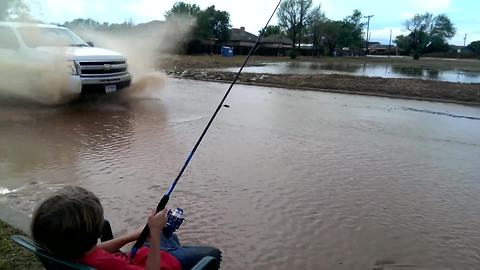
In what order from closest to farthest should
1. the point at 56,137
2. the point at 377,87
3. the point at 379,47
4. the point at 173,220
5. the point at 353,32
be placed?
1. the point at 173,220
2. the point at 56,137
3. the point at 377,87
4. the point at 353,32
5. the point at 379,47

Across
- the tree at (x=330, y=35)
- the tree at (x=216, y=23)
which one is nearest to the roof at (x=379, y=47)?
the tree at (x=330, y=35)

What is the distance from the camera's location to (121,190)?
5.18m

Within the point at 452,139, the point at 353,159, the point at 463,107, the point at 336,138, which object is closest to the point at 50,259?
the point at 353,159

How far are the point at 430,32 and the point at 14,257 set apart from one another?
352 ft

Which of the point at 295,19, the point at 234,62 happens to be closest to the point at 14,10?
the point at 234,62

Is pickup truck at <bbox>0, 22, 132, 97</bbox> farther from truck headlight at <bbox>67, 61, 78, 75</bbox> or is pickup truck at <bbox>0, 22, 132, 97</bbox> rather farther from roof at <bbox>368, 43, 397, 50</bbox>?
roof at <bbox>368, 43, 397, 50</bbox>

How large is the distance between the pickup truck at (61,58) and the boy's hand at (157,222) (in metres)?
8.51

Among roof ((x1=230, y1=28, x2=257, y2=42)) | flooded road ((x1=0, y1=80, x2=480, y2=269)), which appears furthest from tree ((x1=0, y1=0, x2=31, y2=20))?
roof ((x1=230, y1=28, x2=257, y2=42))

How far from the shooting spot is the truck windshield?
10672 millimetres

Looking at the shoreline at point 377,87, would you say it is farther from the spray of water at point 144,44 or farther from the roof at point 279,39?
the roof at point 279,39

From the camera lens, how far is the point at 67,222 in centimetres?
186

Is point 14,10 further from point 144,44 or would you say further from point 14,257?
point 14,257

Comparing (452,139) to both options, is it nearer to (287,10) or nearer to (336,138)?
(336,138)

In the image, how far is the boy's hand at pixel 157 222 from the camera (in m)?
2.21
